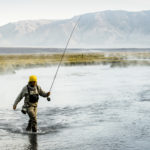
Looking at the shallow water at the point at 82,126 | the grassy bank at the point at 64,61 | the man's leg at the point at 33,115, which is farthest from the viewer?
the grassy bank at the point at 64,61

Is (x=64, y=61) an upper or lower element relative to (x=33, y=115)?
lower

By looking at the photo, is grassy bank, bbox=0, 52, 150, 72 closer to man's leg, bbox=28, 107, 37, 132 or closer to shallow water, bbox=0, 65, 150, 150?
shallow water, bbox=0, 65, 150, 150

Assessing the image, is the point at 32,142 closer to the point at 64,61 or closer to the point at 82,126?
the point at 82,126

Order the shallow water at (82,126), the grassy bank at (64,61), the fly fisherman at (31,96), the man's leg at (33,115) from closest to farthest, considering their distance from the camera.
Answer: the shallow water at (82,126) < the fly fisherman at (31,96) < the man's leg at (33,115) < the grassy bank at (64,61)

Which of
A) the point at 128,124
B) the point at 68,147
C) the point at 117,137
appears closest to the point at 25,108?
the point at 68,147

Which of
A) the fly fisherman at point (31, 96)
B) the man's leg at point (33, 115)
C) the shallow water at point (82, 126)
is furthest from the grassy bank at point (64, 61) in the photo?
the fly fisherman at point (31, 96)

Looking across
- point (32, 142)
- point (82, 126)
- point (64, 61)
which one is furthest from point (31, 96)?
point (64, 61)

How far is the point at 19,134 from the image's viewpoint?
11406mm

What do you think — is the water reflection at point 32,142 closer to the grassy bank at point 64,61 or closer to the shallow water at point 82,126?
the shallow water at point 82,126

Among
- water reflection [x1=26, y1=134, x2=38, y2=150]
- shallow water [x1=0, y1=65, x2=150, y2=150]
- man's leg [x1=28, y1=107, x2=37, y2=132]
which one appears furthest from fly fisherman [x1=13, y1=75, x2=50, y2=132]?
shallow water [x1=0, y1=65, x2=150, y2=150]

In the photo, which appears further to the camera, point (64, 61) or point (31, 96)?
point (64, 61)

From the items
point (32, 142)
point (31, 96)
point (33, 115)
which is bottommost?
point (32, 142)

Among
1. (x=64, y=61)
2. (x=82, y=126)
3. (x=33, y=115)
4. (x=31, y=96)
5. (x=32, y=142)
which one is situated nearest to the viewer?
(x=32, y=142)

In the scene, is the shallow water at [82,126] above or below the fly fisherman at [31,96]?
below
